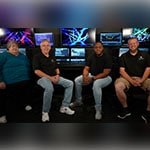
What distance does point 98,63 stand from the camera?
2789mm

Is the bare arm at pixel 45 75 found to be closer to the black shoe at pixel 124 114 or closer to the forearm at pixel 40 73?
the forearm at pixel 40 73

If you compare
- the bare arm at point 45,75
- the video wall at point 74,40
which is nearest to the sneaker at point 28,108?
the bare arm at point 45,75

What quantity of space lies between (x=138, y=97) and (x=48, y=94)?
116 centimetres

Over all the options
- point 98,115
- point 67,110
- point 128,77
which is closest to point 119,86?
point 128,77

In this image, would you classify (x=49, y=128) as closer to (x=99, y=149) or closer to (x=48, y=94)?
(x=99, y=149)

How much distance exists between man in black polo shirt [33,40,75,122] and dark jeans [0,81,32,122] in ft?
0.63

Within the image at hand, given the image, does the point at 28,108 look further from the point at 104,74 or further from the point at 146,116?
the point at 146,116

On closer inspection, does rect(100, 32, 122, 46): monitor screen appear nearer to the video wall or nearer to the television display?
the video wall

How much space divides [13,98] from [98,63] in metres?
0.98

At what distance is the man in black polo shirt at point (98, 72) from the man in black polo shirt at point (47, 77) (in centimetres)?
24

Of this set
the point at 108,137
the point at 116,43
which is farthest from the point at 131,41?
the point at 108,137

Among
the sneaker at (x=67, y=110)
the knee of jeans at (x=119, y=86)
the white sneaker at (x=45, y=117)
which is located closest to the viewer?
the white sneaker at (x=45, y=117)

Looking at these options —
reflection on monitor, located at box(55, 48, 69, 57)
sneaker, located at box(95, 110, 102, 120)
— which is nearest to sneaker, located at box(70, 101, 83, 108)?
sneaker, located at box(95, 110, 102, 120)

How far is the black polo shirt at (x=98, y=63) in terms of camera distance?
2.75 meters
